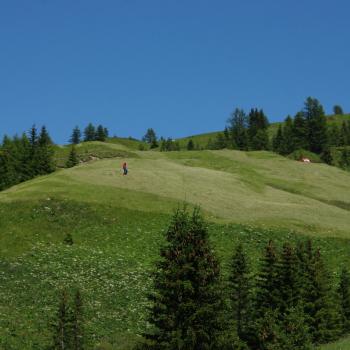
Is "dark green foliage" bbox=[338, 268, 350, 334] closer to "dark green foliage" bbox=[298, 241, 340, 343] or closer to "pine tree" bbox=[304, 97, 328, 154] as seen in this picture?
"dark green foliage" bbox=[298, 241, 340, 343]

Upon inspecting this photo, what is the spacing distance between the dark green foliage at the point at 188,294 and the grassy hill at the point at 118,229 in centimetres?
739

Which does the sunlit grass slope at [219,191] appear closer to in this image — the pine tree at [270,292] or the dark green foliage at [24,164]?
the pine tree at [270,292]

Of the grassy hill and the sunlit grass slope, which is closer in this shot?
the grassy hill

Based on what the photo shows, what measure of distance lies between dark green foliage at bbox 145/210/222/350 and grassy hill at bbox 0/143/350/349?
7387 mm

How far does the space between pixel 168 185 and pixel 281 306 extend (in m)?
48.3

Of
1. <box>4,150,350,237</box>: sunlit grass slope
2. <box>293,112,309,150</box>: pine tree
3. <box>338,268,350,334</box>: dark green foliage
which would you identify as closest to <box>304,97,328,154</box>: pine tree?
<box>293,112,309,150</box>: pine tree

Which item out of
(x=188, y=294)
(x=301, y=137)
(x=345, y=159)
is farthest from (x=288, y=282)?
(x=301, y=137)

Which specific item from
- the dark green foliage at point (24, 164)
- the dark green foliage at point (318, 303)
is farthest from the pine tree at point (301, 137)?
the dark green foliage at point (318, 303)

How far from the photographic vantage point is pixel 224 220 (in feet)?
233

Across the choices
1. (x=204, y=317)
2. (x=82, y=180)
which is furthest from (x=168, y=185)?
(x=204, y=317)

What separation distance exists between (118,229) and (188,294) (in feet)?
129

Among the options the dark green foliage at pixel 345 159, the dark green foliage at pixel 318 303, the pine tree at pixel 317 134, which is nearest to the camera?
the dark green foliage at pixel 318 303

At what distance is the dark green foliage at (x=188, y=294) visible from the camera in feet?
82.1

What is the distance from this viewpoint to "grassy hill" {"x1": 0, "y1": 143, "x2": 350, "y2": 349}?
44556 mm
